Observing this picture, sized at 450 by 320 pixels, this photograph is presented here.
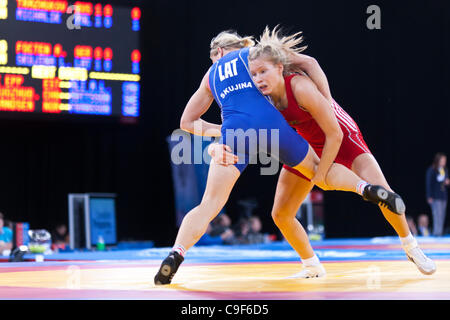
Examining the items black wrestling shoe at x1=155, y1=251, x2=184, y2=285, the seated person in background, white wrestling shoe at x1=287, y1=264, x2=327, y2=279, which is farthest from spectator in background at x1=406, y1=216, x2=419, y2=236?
black wrestling shoe at x1=155, y1=251, x2=184, y2=285

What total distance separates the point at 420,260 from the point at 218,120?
7537 mm

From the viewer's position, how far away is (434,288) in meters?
2.36

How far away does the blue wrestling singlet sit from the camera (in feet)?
8.72

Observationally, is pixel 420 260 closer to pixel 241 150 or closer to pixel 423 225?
pixel 241 150

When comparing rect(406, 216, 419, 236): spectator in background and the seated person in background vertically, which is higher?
the seated person in background

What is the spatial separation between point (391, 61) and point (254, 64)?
923 centimetres

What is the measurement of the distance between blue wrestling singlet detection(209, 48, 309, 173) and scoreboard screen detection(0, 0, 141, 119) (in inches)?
214

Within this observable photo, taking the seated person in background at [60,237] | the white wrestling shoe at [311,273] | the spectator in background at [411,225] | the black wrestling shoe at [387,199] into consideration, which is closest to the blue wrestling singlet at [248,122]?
the black wrestling shoe at [387,199]

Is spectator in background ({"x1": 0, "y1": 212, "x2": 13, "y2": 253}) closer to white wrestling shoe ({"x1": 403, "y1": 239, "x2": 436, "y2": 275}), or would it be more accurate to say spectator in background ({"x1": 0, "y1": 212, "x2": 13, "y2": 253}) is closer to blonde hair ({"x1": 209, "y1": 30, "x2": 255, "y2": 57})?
blonde hair ({"x1": 209, "y1": 30, "x2": 255, "y2": 57})

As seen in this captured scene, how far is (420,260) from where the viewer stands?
9.69 feet

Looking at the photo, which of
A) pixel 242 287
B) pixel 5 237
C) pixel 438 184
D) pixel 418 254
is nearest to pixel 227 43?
pixel 242 287

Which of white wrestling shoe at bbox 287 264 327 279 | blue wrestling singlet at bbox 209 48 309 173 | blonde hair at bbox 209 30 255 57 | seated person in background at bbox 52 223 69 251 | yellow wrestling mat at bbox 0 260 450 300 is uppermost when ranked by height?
blonde hair at bbox 209 30 255 57
